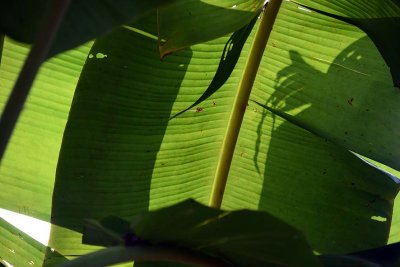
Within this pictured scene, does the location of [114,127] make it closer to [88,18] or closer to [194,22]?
[194,22]

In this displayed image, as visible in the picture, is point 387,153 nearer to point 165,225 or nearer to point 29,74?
point 165,225

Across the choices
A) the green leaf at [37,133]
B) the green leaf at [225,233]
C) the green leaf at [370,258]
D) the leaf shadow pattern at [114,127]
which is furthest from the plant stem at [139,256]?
the green leaf at [37,133]

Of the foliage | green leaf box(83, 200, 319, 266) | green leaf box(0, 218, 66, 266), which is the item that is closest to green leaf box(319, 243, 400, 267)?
green leaf box(83, 200, 319, 266)

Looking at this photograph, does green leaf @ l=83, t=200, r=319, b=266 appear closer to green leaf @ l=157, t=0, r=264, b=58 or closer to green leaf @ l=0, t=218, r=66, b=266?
green leaf @ l=157, t=0, r=264, b=58

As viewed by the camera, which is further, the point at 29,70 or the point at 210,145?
the point at 210,145

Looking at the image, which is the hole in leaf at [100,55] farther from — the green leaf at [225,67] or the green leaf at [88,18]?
the green leaf at [88,18]

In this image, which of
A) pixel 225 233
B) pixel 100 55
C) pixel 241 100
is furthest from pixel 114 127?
pixel 225 233

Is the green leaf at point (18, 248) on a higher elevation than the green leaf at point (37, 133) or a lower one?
lower
